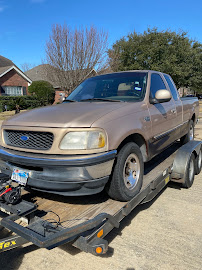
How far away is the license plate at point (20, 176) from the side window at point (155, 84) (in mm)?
2359

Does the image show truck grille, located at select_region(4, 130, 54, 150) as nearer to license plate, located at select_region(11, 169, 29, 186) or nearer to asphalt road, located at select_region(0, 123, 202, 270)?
license plate, located at select_region(11, 169, 29, 186)

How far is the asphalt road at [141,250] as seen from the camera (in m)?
2.56

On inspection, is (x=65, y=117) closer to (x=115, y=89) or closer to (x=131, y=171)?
(x=131, y=171)

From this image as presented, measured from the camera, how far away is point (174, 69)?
2408 cm

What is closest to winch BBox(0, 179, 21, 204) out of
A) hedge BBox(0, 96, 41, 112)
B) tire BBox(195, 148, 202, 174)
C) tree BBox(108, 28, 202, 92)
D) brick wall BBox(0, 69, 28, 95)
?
tire BBox(195, 148, 202, 174)

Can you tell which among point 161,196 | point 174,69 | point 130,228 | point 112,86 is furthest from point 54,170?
point 174,69

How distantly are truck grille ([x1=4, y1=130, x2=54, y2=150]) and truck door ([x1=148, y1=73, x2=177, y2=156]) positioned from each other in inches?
64.8

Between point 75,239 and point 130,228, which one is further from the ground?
point 75,239

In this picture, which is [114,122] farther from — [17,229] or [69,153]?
[17,229]

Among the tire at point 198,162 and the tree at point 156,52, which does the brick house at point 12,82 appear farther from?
the tire at point 198,162

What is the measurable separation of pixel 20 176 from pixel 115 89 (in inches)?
82.5

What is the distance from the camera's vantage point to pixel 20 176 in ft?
8.94

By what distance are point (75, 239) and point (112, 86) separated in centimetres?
256

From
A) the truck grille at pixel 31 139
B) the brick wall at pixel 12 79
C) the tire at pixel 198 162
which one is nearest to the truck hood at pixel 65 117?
the truck grille at pixel 31 139
